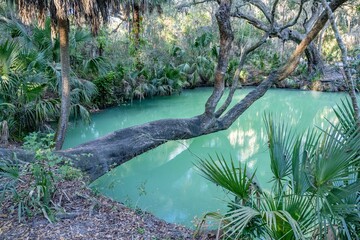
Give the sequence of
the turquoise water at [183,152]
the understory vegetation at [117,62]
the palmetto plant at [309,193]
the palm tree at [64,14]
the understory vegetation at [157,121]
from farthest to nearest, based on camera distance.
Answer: the understory vegetation at [117,62] → the palm tree at [64,14] → the turquoise water at [183,152] → the understory vegetation at [157,121] → the palmetto plant at [309,193]

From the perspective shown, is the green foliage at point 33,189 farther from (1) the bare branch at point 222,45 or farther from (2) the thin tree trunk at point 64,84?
(1) the bare branch at point 222,45

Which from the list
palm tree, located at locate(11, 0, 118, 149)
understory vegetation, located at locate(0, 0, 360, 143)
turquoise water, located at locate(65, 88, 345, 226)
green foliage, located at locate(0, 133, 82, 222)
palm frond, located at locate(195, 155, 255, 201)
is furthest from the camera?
understory vegetation, located at locate(0, 0, 360, 143)

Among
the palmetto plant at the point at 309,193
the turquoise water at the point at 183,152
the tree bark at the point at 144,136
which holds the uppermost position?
the palmetto plant at the point at 309,193

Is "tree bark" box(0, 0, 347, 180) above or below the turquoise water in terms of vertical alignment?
above

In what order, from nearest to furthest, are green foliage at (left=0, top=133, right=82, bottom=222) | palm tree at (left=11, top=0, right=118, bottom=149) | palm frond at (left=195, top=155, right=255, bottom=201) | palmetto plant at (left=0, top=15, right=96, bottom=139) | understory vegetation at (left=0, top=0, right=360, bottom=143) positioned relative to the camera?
1. palm frond at (left=195, top=155, right=255, bottom=201)
2. green foliage at (left=0, top=133, right=82, bottom=222)
3. palm tree at (left=11, top=0, right=118, bottom=149)
4. palmetto plant at (left=0, top=15, right=96, bottom=139)
5. understory vegetation at (left=0, top=0, right=360, bottom=143)

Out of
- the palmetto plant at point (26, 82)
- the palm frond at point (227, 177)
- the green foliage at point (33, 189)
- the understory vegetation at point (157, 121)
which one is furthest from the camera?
the palmetto plant at point (26, 82)

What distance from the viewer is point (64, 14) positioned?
549 centimetres

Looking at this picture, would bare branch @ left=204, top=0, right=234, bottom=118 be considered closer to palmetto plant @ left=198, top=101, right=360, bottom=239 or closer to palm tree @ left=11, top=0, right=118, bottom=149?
palm tree @ left=11, top=0, right=118, bottom=149

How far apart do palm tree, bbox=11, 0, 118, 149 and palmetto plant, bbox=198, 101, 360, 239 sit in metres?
4.27

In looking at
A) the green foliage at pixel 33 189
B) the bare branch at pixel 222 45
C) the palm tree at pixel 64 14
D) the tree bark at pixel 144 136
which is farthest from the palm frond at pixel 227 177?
the bare branch at pixel 222 45

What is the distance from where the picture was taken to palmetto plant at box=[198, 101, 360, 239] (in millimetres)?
2004

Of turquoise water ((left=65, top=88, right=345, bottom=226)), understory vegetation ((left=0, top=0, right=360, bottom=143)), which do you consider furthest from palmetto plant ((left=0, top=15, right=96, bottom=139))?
turquoise water ((left=65, top=88, right=345, bottom=226))

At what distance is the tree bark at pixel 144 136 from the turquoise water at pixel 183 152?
43 cm

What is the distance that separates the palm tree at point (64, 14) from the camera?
18.0 feet
